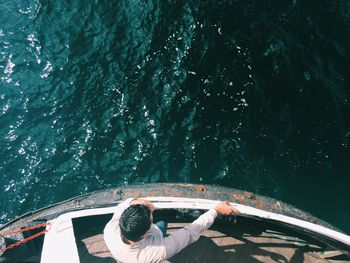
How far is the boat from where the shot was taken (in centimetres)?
686

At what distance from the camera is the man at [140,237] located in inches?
193

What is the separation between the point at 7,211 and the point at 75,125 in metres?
3.19

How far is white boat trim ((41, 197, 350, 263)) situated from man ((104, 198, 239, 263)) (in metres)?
0.87

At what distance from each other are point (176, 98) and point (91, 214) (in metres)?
6.01

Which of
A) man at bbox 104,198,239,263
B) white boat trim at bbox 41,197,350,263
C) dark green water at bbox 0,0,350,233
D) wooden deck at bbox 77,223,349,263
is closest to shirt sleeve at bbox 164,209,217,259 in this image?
man at bbox 104,198,239,263

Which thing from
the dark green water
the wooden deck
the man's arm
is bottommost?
the wooden deck

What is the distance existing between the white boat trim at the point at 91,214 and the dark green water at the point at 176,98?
11.7ft

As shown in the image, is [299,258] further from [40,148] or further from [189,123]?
[40,148]

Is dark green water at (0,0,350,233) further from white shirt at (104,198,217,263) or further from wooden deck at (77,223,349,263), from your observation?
white shirt at (104,198,217,263)

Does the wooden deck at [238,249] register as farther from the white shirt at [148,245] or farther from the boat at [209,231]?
the white shirt at [148,245]

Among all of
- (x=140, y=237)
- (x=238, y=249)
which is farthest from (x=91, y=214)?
(x=238, y=249)

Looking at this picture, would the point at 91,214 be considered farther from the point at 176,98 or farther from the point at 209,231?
the point at 176,98

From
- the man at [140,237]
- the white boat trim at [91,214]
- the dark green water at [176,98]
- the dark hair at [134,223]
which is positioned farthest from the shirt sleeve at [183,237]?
the dark green water at [176,98]

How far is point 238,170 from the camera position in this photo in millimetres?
10883
